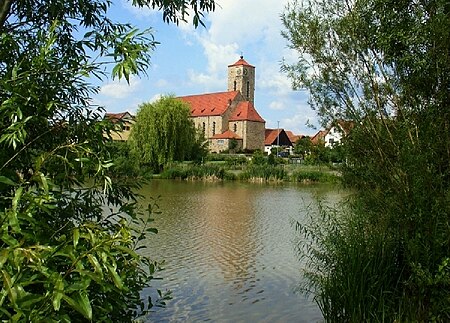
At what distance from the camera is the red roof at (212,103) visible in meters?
79.8

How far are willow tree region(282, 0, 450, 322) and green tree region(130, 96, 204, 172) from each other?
31.3 m

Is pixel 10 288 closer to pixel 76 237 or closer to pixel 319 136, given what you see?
pixel 76 237

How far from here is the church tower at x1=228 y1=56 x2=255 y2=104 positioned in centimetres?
9069

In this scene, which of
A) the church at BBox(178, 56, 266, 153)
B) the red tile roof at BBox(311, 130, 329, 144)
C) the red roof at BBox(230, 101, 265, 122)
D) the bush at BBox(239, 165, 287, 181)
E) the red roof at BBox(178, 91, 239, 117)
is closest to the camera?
the red tile roof at BBox(311, 130, 329, 144)

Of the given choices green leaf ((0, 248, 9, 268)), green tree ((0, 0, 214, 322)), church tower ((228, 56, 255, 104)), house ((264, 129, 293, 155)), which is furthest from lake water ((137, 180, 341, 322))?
church tower ((228, 56, 255, 104))

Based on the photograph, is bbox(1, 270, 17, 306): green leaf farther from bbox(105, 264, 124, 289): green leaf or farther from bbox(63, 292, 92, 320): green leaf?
bbox(105, 264, 124, 289): green leaf

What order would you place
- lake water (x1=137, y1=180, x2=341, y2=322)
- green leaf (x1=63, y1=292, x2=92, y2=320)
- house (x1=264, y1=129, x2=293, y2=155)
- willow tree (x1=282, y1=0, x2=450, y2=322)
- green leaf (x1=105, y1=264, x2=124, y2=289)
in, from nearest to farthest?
green leaf (x1=63, y1=292, x2=92, y2=320)
green leaf (x1=105, y1=264, x2=124, y2=289)
willow tree (x1=282, y1=0, x2=450, y2=322)
lake water (x1=137, y1=180, x2=341, y2=322)
house (x1=264, y1=129, x2=293, y2=155)

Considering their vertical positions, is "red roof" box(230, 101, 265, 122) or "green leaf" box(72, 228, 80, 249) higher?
"red roof" box(230, 101, 265, 122)

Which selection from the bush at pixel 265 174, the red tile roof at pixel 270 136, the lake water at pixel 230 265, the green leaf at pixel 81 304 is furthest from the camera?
the red tile roof at pixel 270 136

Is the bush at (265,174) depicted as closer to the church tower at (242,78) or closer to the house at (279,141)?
the house at (279,141)

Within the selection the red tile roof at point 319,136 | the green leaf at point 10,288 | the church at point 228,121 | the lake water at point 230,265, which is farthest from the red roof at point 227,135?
the green leaf at point 10,288

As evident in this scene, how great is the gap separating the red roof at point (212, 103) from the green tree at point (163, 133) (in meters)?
38.5

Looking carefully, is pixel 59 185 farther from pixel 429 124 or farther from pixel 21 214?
pixel 429 124

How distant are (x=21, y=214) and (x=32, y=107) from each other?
0.80m
